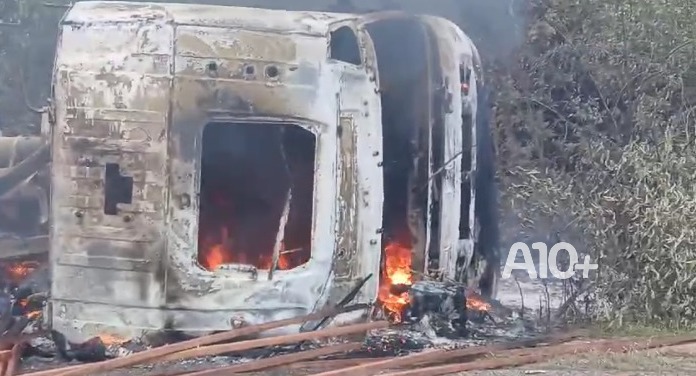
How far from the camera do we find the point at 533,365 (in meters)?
6.85

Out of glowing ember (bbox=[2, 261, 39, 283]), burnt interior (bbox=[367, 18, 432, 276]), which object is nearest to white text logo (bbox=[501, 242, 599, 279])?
burnt interior (bbox=[367, 18, 432, 276])

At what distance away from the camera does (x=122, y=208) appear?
646 cm

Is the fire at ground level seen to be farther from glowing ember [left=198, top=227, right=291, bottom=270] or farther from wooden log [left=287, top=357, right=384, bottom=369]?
glowing ember [left=198, top=227, right=291, bottom=270]

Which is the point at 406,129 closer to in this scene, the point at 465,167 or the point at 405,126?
the point at 405,126

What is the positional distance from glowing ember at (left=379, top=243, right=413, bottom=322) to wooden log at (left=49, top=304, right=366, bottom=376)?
0.21 meters

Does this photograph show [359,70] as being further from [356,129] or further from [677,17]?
[677,17]

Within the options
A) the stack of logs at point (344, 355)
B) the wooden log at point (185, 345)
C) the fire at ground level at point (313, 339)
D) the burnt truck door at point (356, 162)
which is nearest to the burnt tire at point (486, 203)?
the fire at ground level at point (313, 339)

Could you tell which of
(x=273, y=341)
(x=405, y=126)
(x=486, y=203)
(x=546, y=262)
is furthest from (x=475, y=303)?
(x=273, y=341)

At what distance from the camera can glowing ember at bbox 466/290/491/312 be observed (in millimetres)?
7211

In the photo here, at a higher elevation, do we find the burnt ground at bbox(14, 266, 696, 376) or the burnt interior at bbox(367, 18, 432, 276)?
the burnt interior at bbox(367, 18, 432, 276)

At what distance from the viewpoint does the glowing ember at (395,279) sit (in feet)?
22.9

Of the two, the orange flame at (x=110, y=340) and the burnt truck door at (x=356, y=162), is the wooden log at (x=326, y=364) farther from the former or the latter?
the orange flame at (x=110, y=340)

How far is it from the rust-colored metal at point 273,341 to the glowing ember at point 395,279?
127 millimetres

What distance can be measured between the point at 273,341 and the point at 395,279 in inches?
39.0
